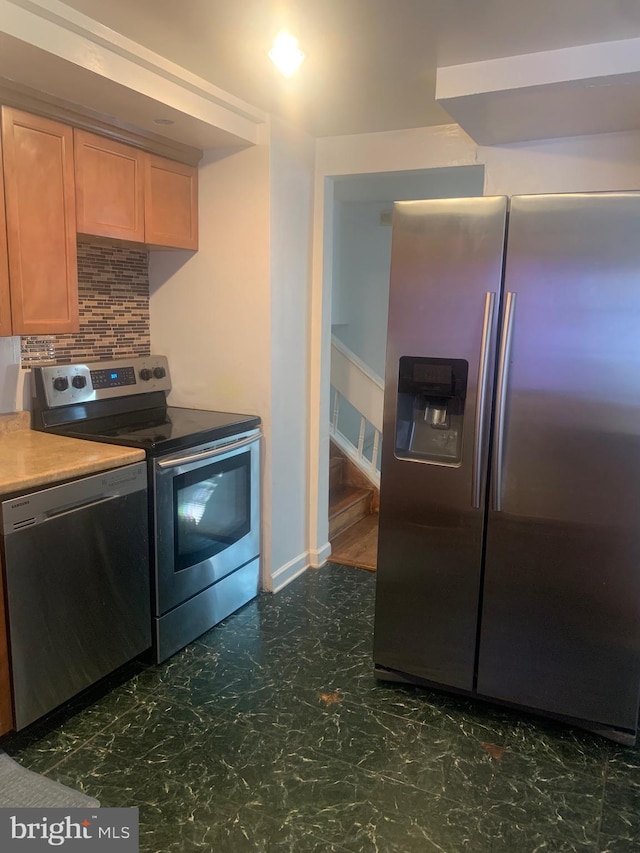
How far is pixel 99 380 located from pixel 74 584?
3.49ft

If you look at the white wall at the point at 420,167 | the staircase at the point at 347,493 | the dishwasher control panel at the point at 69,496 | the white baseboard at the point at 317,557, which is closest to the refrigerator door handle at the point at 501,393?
the white wall at the point at 420,167

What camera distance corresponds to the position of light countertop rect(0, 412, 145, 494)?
1968mm

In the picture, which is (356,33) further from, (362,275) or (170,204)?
(362,275)

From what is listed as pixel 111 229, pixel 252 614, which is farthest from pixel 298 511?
pixel 111 229

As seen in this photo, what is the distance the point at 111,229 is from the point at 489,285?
5.19 feet

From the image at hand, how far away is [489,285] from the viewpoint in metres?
2.09

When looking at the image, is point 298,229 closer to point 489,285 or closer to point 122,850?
point 489,285

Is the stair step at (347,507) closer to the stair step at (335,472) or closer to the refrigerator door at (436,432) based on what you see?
the stair step at (335,472)

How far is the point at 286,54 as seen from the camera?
6.95 ft

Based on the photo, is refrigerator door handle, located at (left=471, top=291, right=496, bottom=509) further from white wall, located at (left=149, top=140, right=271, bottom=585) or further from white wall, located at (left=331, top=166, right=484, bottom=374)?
white wall, located at (left=331, top=166, right=484, bottom=374)

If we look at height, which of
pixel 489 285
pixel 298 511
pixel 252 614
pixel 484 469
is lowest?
pixel 252 614

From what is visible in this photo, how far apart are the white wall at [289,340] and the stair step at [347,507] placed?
1.91 ft

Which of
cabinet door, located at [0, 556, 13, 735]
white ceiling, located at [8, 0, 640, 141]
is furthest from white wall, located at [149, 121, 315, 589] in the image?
cabinet door, located at [0, 556, 13, 735]

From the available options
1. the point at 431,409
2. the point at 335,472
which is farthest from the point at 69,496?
the point at 335,472
